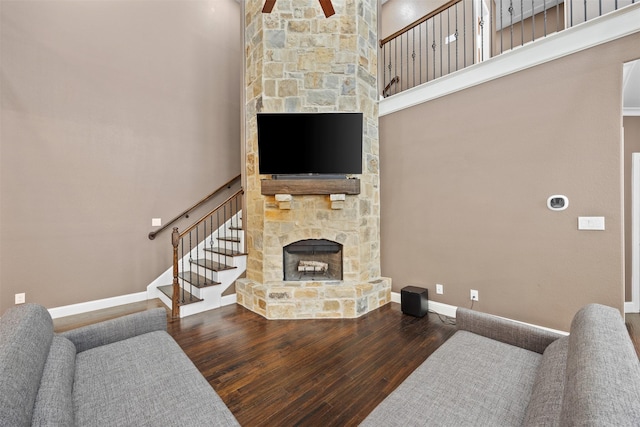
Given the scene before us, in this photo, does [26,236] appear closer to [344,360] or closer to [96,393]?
[96,393]

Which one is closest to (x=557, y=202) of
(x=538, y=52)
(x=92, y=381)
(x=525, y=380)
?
(x=538, y=52)

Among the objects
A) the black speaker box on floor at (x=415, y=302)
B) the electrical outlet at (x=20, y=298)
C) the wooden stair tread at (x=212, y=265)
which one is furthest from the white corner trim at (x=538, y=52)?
the electrical outlet at (x=20, y=298)

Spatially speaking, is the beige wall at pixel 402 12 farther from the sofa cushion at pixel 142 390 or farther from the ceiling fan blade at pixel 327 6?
the sofa cushion at pixel 142 390

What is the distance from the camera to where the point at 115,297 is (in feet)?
13.0

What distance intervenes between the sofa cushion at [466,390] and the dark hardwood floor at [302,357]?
641 mm

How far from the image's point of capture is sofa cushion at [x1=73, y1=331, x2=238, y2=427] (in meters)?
1.23

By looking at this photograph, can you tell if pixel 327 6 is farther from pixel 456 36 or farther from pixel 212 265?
pixel 212 265

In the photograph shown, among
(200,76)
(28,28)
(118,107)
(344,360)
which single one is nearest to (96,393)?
(344,360)

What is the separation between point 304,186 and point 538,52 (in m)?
2.69

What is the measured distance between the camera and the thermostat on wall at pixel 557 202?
105 inches

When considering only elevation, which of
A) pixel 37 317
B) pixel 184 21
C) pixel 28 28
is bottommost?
pixel 37 317

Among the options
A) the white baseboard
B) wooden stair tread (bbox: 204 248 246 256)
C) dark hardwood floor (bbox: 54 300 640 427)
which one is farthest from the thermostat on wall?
the white baseboard

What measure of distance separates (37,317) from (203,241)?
328 cm

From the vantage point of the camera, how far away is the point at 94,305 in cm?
382
